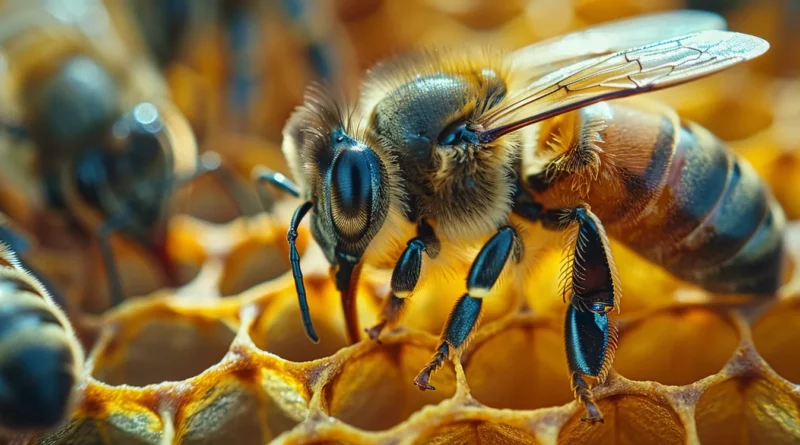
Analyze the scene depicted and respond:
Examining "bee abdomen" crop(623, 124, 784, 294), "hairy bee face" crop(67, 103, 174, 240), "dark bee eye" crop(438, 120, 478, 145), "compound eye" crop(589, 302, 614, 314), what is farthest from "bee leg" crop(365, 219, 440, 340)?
"hairy bee face" crop(67, 103, 174, 240)

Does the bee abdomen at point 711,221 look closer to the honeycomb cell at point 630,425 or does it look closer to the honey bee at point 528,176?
the honey bee at point 528,176

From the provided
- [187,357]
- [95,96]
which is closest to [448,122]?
[187,357]

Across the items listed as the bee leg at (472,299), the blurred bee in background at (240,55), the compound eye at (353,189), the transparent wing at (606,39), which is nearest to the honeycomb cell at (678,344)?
the bee leg at (472,299)

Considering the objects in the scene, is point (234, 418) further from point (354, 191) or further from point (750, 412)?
point (750, 412)

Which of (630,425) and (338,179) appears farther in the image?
(630,425)

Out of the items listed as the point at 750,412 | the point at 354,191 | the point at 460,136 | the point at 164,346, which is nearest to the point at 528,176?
the point at 460,136
